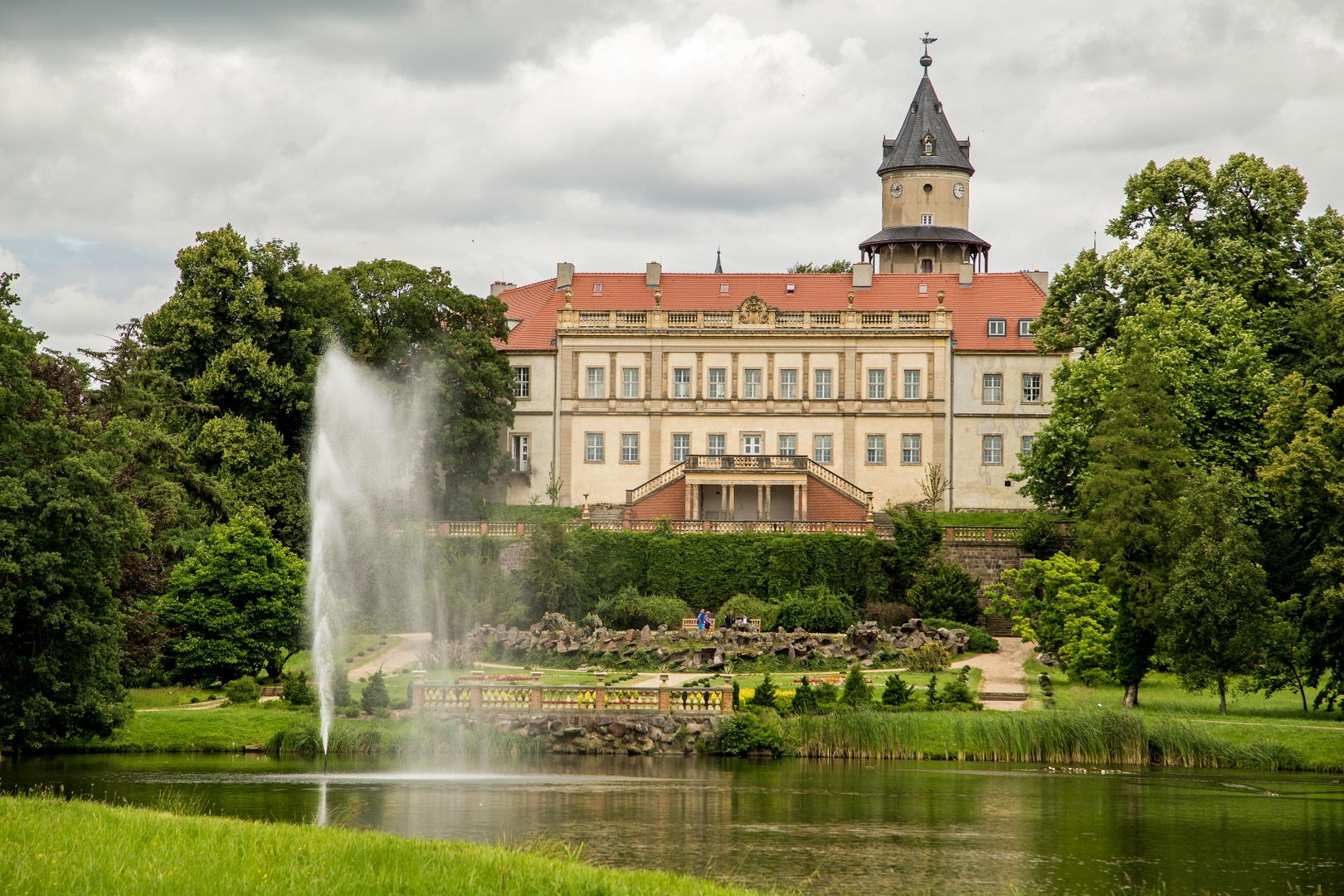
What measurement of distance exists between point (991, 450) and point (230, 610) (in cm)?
3577

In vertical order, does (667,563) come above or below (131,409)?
below

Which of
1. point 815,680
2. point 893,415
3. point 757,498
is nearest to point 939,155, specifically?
point 893,415

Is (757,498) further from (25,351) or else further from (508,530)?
(25,351)

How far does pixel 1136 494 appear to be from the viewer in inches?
1508

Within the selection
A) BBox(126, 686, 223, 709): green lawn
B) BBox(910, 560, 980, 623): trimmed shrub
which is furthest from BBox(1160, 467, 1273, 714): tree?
BBox(126, 686, 223, 709): green lawn

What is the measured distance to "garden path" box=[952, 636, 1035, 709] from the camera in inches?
1372

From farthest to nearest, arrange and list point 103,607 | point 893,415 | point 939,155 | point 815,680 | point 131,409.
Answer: point 939,155 → point 893,415 → point 131,409 → point 815,680 → point 103,607

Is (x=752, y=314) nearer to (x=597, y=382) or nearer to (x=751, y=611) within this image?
(x=597, y=382)

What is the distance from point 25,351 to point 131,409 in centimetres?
1571

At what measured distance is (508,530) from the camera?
52094mm

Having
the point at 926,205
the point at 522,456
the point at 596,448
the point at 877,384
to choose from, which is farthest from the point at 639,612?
the point at 926,205

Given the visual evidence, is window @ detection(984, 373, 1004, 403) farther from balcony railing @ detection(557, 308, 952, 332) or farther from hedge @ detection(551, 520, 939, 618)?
hedge @ detection(551, 520, 939, 618)

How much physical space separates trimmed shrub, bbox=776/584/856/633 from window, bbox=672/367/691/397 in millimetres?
18273

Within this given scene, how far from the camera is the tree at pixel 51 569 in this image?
27172 mm
